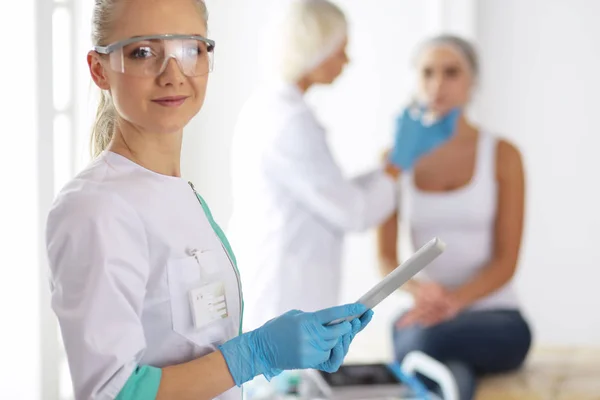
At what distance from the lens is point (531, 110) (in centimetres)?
337

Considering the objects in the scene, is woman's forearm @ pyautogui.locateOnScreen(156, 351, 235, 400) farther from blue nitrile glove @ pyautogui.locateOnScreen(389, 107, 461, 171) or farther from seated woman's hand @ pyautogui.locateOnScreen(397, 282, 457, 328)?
blue nitrile glove @ pyautogui.locateOnScreen(389, 107, 461, 171)

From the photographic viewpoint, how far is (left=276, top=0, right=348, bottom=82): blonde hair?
213 cm

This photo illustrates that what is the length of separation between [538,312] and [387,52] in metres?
1.33

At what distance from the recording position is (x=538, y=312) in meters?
3.47

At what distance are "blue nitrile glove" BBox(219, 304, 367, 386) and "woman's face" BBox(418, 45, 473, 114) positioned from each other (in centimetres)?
161

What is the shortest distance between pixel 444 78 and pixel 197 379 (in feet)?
5.76

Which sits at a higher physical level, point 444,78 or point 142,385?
point 444,78

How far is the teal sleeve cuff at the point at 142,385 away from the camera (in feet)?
2.82

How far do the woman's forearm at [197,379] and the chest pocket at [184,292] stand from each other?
0.04 m

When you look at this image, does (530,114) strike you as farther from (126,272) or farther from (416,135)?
(126,272)

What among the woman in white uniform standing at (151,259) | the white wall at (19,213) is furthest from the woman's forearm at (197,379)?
the white wall at (19,213)

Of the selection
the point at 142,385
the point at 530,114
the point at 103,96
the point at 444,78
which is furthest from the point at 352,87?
the point at 142,385

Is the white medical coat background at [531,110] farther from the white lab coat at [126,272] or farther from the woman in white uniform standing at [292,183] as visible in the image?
the white lab coat at [126,272]

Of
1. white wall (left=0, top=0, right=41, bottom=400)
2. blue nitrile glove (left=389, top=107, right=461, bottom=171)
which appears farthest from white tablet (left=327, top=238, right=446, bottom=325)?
blue nitrile glove (left=389, top=107, right=461, bottom=171)
